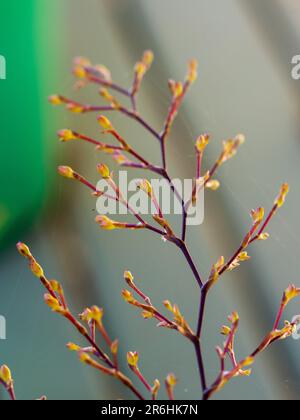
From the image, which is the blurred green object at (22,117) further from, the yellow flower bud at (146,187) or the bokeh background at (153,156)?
the yellow flower bud at (146,187)

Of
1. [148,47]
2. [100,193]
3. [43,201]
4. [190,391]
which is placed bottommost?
[190,391]

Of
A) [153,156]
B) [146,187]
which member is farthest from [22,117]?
[146,187]

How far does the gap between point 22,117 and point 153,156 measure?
0.26 metres

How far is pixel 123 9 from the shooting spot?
2.89 feet

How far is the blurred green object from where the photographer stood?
86cm

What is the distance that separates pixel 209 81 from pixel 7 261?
512 mm

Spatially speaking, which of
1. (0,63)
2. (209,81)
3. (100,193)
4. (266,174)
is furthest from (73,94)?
(100,193)

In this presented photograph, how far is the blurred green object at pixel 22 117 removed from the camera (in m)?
0.86

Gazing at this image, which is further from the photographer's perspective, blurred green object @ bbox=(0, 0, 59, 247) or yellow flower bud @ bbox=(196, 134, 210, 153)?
blurred green object @ bbox=(0, 0, 59, 247)

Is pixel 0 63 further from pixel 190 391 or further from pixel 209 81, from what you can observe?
pixel 190 391

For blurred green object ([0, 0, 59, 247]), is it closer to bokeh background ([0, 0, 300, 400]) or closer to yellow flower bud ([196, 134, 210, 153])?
bokeh background ([0, 0, 300, 400])

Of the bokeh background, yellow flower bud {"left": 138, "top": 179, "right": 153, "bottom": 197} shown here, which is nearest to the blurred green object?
the bokeh background

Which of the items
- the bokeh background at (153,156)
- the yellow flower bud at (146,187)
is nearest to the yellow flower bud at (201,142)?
the yellow flower bud at (146,187)

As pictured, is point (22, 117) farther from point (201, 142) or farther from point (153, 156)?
point (201, 142)
